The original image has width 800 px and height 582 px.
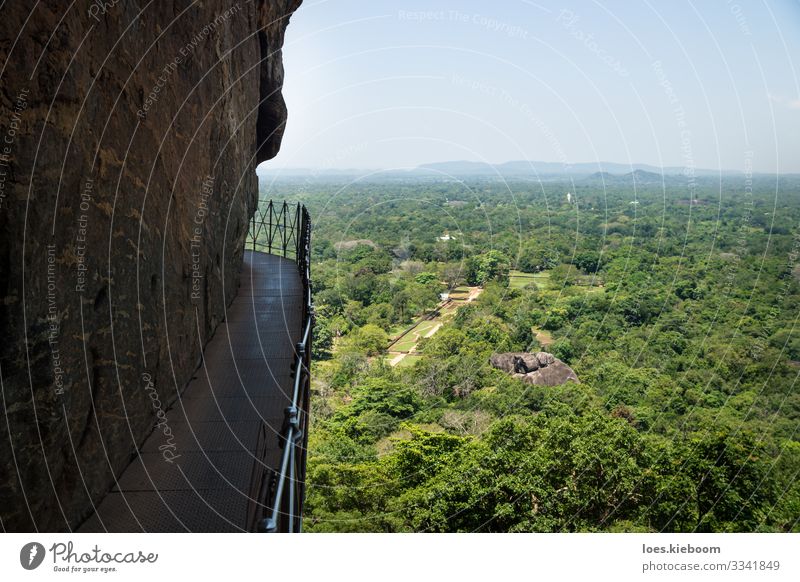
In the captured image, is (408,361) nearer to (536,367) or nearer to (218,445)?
(536,367)

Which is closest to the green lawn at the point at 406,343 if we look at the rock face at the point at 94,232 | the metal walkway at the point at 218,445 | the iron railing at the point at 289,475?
the metal walkway at the point at 218,445

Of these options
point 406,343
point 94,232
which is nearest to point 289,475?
point 94,232

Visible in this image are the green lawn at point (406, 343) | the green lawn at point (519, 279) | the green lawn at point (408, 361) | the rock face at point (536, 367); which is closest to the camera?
the rock face at point (536, 367)

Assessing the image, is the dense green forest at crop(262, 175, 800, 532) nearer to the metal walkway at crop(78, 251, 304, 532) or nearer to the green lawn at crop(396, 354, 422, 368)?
the green lawn at crop(396, 354, 422, 368)

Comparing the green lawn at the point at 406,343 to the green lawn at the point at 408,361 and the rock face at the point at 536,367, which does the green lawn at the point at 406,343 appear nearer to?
the green lawn at the point at 408,361
